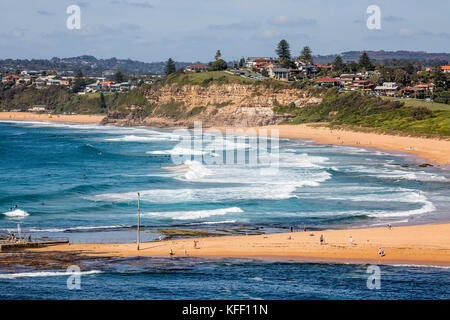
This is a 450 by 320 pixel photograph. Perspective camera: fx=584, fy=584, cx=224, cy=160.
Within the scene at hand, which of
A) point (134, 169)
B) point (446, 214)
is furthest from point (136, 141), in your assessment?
point (446, 214)

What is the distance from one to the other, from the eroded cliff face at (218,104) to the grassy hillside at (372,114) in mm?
3336

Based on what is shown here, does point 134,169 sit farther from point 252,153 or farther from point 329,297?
point 329,297

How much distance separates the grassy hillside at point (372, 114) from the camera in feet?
310

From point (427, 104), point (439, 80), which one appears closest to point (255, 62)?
point (439, 80)

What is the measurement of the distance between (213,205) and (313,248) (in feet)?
49.1

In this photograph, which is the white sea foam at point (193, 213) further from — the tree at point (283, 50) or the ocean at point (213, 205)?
the tree at point (283, 50)

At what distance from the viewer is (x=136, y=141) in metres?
107

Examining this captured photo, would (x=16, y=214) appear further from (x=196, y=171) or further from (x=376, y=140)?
(x=376, y=140)

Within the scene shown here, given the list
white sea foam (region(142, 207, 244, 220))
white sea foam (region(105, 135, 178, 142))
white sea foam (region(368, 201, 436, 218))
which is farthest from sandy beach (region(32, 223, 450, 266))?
white sea foam (region(105, 135, 178, 142))

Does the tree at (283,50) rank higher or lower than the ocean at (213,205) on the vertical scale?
higher

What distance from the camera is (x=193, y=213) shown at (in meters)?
45.6

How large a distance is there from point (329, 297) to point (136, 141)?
83.9 metres

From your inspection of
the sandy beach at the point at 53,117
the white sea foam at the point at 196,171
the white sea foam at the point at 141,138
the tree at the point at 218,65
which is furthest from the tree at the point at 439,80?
the sandy beach at the point at 53,117

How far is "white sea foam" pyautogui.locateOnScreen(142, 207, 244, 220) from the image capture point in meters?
44.5
